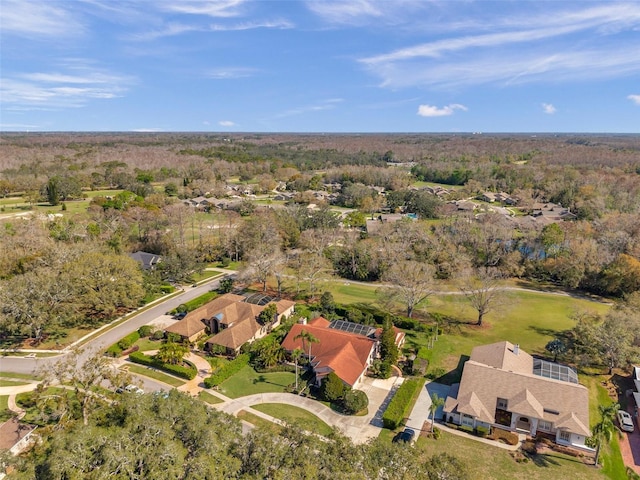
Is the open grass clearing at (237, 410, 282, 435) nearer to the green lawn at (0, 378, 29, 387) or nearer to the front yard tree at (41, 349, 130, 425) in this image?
the front yard tree at (41, 349, 130, 425)

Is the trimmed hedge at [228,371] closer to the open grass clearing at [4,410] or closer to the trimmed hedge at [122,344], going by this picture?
the trimmed hedge at [122,344]

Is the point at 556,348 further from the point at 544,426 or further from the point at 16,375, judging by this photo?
the point at 16,375

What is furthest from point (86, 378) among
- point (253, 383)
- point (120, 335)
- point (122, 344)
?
point (120, 335)

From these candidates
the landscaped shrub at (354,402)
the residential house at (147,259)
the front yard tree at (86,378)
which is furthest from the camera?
the residential house at (147,259)

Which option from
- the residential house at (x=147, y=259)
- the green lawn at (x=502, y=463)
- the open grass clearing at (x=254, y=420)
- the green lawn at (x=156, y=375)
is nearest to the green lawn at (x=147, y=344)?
the green lawn at (x=156, y=375)

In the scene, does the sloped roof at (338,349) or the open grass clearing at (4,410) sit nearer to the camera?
the open grass clearing at (4,410)

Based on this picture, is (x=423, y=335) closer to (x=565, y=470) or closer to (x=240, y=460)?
(x=565, y=470)
